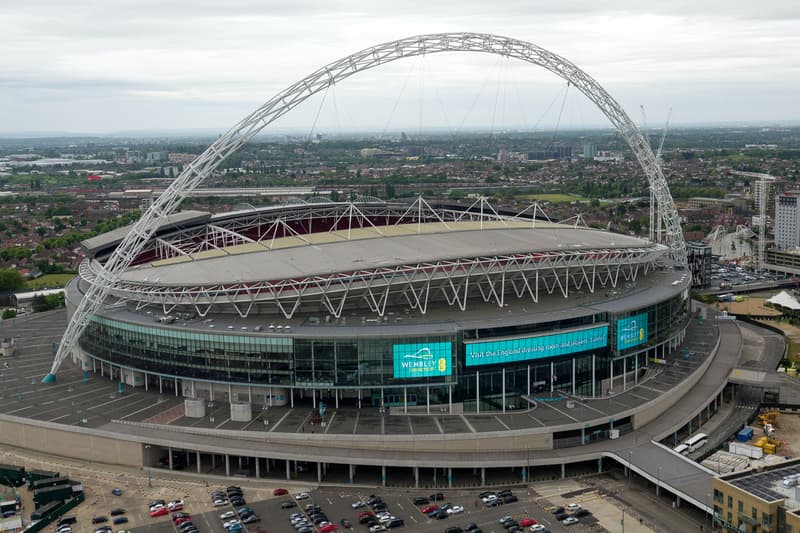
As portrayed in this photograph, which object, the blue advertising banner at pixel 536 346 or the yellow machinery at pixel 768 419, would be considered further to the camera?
the yellow machinery at pixel 768 419

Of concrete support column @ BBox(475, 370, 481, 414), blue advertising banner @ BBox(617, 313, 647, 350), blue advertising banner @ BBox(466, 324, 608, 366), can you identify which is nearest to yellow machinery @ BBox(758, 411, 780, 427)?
blue advertising banner @ BBox(617, 313, 647, 350)

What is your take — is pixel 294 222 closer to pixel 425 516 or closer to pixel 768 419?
pixel 425 516

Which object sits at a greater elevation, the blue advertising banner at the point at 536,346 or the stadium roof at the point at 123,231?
the stadium roof at the point at 123,231

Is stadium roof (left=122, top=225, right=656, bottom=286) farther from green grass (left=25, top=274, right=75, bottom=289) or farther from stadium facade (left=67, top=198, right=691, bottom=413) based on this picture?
green grass (left=25, top=274, right=75, bottom=289)

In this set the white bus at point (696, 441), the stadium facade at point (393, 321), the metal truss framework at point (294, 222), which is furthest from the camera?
the metal truss framework at point (294, 222)

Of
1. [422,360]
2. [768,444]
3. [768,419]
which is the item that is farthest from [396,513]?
[768,419]

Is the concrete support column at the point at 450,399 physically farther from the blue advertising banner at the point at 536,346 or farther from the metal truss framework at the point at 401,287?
the metal truss framework at the point at 401,287

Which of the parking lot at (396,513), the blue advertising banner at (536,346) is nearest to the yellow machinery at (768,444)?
the blue advertising banner at (536,346)
